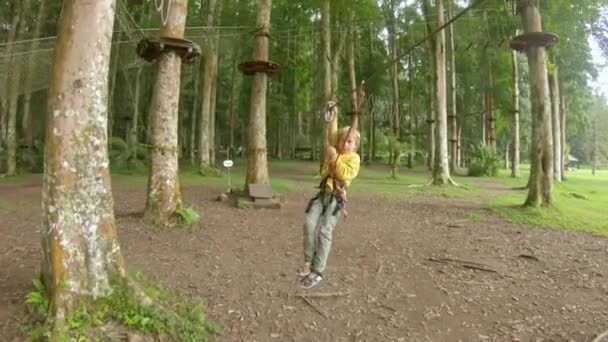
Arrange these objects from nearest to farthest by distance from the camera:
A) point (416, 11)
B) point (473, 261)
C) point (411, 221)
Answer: point (473, 261), point (411, 221), point (416, 11)

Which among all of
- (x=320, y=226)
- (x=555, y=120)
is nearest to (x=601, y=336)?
(x=320, y=226)

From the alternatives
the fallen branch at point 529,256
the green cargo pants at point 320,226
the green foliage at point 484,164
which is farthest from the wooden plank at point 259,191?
the green foliage at point 484,164

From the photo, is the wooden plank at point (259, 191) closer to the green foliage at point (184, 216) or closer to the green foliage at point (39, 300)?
the green foliage at point (184, 216)

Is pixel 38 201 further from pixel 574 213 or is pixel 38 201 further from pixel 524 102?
pixel 524 102

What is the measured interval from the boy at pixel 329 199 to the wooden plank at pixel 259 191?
17.8ft

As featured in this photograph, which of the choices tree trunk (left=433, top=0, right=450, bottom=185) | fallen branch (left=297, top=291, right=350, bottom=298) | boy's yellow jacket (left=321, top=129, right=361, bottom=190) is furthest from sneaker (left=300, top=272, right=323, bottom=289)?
tree trunk (left=433, top=0, right=450, bottom=185)

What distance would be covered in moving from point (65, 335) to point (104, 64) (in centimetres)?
208

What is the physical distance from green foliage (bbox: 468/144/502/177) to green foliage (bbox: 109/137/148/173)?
14118 millimetres

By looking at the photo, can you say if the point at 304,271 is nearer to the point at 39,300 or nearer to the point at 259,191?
the point at 39,300

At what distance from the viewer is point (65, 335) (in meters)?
2.98

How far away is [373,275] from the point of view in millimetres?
5129

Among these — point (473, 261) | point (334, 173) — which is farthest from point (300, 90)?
point (334, 173)

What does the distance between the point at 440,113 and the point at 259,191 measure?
22.7 feet

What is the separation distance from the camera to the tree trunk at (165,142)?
6660 millimetres
